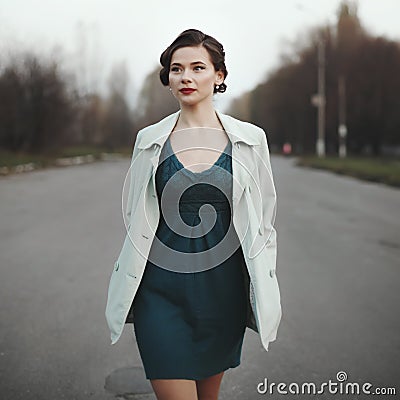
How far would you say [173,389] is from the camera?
7.48 feet

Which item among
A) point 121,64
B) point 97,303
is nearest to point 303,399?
point 97,303

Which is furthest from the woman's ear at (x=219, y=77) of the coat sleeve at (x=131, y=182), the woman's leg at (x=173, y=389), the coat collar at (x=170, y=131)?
the woman's leg at (x=173, y=389)

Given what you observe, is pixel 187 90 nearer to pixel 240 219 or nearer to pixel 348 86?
pixel 240 219

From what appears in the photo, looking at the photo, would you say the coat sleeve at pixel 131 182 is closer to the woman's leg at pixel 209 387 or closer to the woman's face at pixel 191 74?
the woman's face at pixel 191 74

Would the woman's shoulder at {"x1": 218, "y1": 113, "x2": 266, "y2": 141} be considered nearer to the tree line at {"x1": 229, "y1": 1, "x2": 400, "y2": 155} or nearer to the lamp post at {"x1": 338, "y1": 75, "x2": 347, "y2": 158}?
the lamp post at {"x1": 338, "y1": 75, "x2": 347, "y2": 158}

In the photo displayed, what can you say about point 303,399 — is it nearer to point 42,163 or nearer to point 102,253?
point 102,253

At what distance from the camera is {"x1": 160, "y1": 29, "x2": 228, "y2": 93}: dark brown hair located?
93.7 inches

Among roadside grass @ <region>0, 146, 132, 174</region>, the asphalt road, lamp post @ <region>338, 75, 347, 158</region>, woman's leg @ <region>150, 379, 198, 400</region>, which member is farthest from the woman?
lamp post @ <region>338, 75, 347, 158</region>

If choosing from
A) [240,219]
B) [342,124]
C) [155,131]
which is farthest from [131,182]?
[342,124]

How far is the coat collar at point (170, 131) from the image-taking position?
2375 millimetres

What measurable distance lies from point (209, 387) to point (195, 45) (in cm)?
137

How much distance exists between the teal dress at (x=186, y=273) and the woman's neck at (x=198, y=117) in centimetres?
14

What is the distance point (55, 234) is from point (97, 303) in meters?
3.75

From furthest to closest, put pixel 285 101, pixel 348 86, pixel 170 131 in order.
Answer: pixel 285 101 → pixel 348 86 → pixel 170 131
